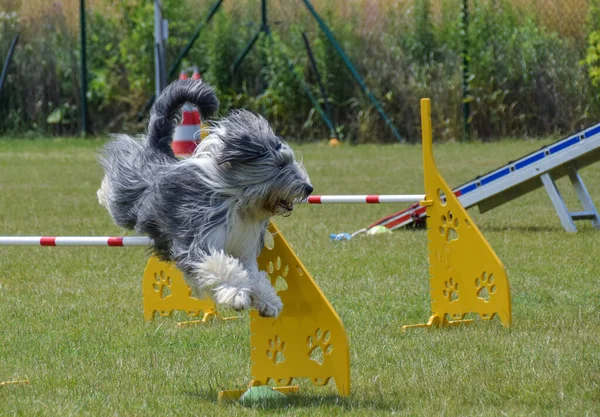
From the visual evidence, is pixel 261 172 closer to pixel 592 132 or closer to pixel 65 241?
pixel 65 241

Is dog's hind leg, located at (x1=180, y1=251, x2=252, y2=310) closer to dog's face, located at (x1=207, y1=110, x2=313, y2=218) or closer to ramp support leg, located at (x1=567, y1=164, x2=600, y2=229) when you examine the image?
dog's face, located at (x1=207, y1=110, x2=313, y2=218)

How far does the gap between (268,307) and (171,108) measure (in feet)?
3.75

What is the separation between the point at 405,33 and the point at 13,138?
7.40 metres

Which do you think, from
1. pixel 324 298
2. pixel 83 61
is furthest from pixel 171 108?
pixel 83 61

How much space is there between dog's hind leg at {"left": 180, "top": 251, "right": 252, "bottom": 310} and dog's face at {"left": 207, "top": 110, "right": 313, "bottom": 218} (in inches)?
10.2

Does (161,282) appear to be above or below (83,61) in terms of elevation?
below

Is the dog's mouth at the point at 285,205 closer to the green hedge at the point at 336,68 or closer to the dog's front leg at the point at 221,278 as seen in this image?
the dog's front leg at the point at 221,278

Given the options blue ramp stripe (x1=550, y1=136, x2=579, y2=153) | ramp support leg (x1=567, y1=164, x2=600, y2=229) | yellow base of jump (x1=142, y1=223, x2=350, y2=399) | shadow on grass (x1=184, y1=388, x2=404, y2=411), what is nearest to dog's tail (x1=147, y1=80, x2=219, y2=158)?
yellow base of jump (x1=142, y1=223, x2=350, y2=399)

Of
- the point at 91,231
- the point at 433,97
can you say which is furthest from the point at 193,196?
the point at 433,97

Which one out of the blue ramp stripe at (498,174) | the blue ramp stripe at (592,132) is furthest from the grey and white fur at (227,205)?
the blue ramp stripe at (592,132)

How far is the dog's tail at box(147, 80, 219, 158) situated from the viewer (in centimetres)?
460

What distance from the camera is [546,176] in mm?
8664

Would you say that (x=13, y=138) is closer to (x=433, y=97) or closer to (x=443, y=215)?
(x=433, y=97)

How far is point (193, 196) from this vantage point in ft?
13.6
